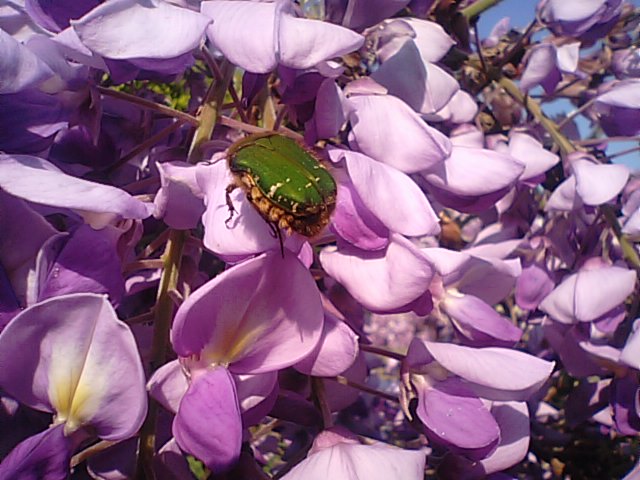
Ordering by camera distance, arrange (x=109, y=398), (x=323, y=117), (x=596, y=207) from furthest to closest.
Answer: (x=596, y=207) < (x=323, y=117) < (x=109, y=398)

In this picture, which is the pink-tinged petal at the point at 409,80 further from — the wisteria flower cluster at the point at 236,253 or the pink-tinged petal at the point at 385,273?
the pink-tinged petal at the point at 385,273

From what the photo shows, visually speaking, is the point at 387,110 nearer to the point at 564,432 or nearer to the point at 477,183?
the point at 477,183

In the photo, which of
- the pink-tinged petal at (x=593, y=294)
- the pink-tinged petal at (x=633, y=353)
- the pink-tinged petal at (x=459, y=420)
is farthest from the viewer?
the pink-tinged petal at (x=593, y=294)

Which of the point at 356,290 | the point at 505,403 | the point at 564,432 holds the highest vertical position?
the point at 356,290

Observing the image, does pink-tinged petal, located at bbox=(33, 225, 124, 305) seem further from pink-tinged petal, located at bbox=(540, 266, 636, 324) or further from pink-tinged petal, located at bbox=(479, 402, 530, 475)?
pink-tinged petal, located at bbox=(540, 266, 636, 324)

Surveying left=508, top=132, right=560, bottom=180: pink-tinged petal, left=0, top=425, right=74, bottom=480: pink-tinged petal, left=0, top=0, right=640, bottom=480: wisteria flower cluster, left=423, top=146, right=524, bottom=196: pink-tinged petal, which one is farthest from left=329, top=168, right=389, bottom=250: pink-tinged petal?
left=508, top=132, right=560, bottom=180: pink-tinged petal

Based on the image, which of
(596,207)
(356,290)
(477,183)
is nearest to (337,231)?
(356,290)

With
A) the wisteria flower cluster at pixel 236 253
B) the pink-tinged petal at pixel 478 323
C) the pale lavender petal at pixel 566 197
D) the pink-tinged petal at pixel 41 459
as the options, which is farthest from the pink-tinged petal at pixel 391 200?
the pale lavender petal at pixel 566 197
